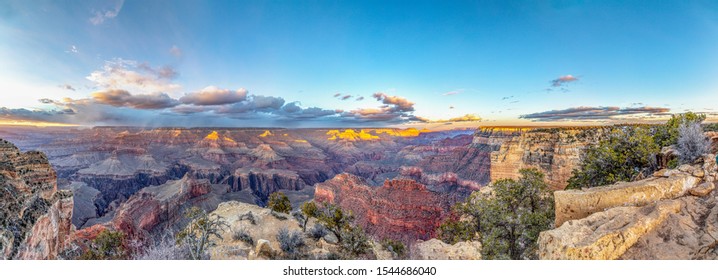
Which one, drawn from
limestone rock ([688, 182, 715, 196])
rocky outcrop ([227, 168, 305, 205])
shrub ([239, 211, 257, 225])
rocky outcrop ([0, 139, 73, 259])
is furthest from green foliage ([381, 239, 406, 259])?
rocky outcrop ([227, 168, 305, 205])

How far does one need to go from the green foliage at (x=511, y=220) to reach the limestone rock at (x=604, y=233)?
4.04 feet

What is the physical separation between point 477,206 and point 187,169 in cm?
5578

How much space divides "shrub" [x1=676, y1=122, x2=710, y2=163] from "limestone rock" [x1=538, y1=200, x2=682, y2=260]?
2.30 meters

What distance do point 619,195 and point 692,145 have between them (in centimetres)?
273

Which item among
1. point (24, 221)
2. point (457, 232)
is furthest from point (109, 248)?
point (457, 232)

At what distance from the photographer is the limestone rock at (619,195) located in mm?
3688

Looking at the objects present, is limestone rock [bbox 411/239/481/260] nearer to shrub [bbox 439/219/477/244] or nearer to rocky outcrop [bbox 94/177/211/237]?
shrub [bbox 439/219/477/244]

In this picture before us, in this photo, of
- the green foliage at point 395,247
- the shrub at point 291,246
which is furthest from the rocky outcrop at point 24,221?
the green foliage at point 395,247

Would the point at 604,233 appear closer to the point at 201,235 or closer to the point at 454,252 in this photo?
the point at 454,252

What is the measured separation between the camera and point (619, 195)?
12.4 ft

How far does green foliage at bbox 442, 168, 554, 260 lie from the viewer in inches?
195

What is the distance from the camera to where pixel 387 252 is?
7633mm

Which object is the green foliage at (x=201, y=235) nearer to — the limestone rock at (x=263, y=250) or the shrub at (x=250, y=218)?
the limestone rock at (x=263, y=250)
